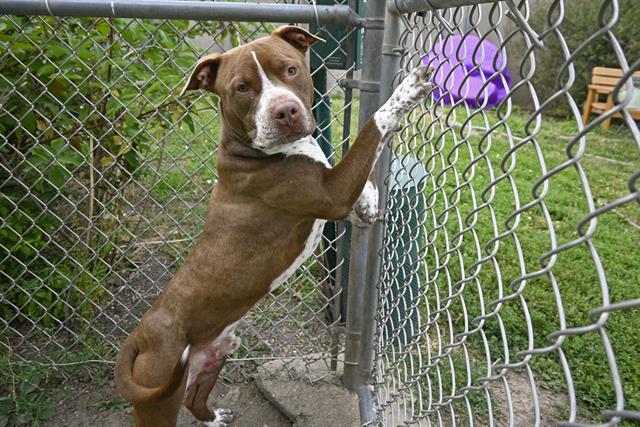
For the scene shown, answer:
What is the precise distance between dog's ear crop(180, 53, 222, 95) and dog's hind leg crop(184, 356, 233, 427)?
1.33m

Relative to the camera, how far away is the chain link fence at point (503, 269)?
92 cm

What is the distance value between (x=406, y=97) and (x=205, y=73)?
883 millimetres

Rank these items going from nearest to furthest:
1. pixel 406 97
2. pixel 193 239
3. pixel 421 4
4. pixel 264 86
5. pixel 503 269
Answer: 1. pixel 421 4
2. pixel 406 97
3. pixel 264 86
4. pixel 193 239
5. pixel 503 269

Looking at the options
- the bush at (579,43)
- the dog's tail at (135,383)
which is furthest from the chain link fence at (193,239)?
the bush at (579,43)

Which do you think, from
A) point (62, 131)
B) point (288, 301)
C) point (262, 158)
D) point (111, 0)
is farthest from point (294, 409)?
point (111, 0)

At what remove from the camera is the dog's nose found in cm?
191

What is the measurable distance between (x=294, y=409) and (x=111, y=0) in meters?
2.21

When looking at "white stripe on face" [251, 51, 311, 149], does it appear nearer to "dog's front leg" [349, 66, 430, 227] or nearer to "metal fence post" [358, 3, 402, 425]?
"dog's front leg" [349, 66, 430, 227]

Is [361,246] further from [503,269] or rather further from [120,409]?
[503,269]


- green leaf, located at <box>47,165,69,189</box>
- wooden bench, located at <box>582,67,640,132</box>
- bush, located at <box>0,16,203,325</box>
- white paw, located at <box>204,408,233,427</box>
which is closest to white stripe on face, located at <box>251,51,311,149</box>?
bush, located at <box>0,16,203,325</box>

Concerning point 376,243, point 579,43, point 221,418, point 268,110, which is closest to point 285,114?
point 268,110

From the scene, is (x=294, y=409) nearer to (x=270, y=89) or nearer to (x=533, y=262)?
(x=270, y=89)

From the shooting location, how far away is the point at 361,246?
8.19 ft

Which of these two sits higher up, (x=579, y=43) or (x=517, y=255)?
(x=579, y=43)
